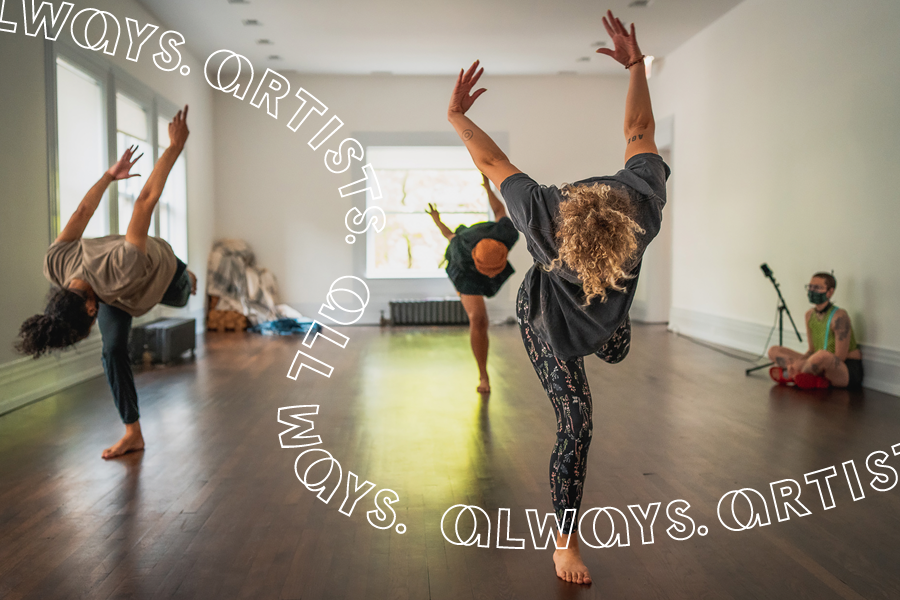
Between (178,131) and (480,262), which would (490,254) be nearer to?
(480,262)

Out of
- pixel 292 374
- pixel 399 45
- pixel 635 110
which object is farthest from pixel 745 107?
pixel 635 110

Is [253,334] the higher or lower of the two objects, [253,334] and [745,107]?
the lower

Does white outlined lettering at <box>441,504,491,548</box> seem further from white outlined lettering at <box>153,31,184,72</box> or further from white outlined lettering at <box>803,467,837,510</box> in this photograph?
white outlined lettering at <box>153,31,184,72</box>

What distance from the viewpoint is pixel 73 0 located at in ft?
18.6

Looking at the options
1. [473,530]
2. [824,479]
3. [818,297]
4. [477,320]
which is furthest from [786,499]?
[818,297]

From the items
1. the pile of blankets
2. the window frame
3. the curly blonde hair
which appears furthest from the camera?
the pile of blankets

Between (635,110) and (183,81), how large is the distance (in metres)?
7.99

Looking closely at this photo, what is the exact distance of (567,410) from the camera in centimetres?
204

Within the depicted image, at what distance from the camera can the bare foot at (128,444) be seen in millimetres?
3367

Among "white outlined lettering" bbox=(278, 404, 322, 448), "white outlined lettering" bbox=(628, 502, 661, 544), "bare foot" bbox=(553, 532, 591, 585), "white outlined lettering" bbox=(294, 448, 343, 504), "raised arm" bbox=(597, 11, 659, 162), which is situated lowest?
"white outlined lettering" bbox=(278, 404, 322, 448)

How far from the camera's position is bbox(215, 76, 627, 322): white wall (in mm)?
10148

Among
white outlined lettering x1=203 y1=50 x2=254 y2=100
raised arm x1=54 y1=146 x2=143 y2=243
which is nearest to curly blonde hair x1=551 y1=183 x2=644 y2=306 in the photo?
raised arm x1=54 y1=146 x2=143 y2=243

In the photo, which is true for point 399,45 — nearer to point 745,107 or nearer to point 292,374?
point 745,107

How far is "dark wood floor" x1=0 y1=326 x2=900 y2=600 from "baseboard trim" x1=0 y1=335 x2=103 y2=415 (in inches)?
6.4
